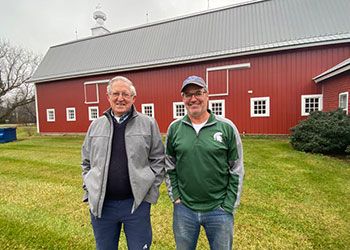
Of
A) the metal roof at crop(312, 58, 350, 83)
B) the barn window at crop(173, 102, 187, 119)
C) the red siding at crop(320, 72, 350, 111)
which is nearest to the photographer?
the metal roof at crop(312, 58, 350, 83)

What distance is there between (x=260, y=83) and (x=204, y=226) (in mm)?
12224

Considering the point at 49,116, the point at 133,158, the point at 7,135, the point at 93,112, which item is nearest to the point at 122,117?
the point at 133,158

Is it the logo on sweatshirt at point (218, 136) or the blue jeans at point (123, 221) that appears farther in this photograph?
the blue jeans at point (123, 221)

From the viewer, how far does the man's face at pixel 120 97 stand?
1914mm

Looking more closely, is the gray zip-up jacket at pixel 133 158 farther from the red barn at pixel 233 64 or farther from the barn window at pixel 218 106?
the barn window at pixel 218 106

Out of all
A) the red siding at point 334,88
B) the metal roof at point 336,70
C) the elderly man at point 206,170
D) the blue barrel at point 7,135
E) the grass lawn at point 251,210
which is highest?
the metal roof at point 336,70

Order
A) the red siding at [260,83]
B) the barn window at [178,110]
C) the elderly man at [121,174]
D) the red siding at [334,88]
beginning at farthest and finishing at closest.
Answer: the barn window at [178,110] < the red siding at [260,83] < the red siding at [334,88] < the elderly man at [121,174]

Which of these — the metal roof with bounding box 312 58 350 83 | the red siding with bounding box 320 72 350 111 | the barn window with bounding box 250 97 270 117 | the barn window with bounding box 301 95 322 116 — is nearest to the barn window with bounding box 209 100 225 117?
the barn window with bounding box 250 97 270 117

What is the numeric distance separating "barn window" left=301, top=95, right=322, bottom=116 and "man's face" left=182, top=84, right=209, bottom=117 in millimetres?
11938

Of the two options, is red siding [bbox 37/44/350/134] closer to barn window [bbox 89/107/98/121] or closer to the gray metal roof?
the gray metal roof

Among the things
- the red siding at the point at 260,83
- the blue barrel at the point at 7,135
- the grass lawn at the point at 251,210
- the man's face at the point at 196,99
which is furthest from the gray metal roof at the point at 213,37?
the man's face at the point at 196,99

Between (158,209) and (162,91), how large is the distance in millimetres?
11917

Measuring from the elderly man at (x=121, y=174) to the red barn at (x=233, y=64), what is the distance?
33.1 ft

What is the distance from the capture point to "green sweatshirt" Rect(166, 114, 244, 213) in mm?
1773
